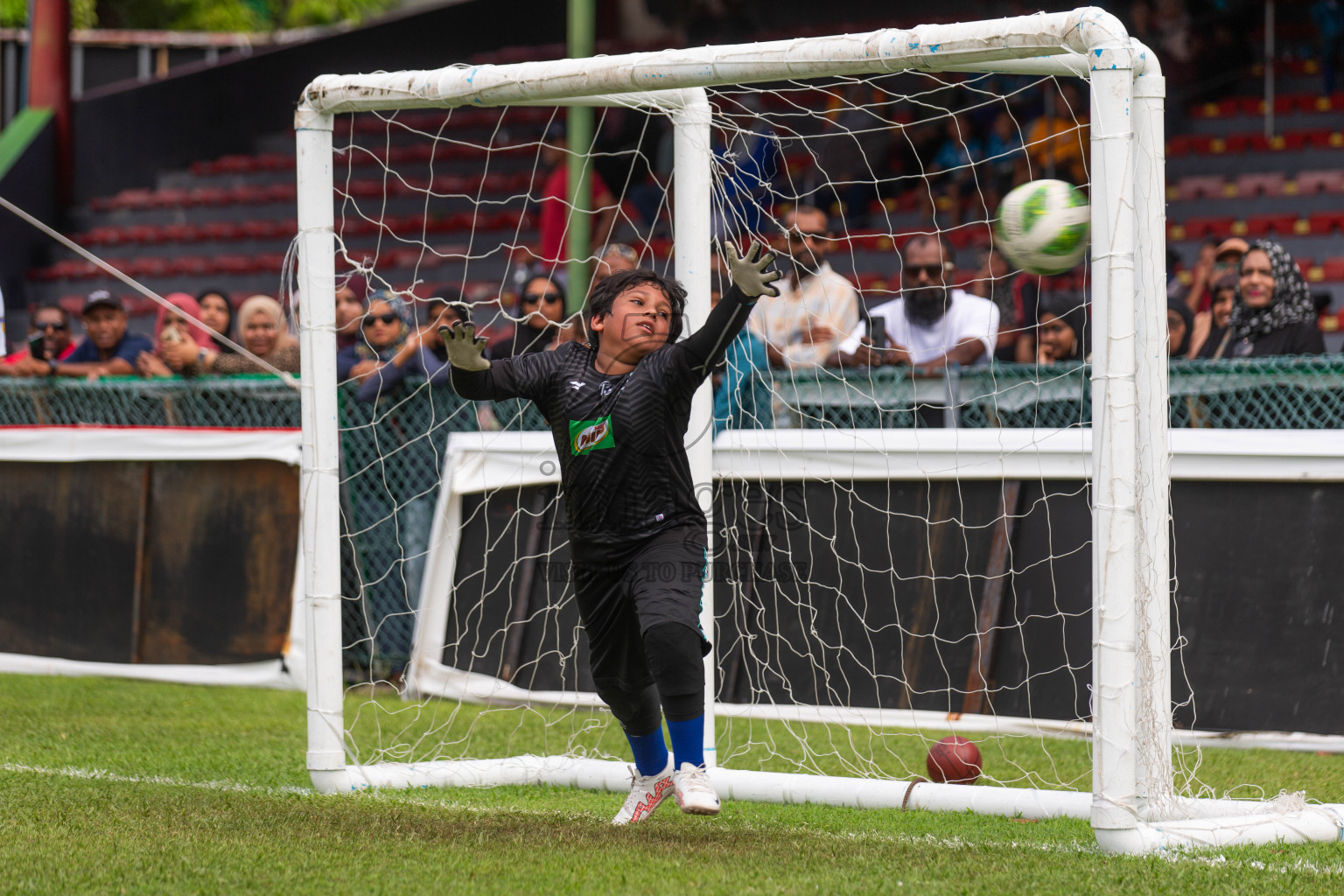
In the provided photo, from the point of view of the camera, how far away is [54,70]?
57.7 feet

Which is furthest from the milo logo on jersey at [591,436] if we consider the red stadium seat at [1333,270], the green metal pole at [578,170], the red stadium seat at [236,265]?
the red stadium seat at [236,265]

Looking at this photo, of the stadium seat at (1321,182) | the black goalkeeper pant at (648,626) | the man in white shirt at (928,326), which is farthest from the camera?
the stadium seat at (1321,182)

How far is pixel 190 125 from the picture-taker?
19141 mm

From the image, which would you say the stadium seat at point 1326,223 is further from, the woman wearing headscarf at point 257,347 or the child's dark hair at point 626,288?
the child's dark hair at point 626,288

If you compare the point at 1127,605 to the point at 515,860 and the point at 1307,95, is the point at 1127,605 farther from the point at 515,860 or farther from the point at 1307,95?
the point at 1307,95

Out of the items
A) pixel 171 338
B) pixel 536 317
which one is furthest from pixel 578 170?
pixel 171 338

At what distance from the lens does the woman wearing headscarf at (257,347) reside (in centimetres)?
892

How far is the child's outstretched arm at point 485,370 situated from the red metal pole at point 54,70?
14.6 meters

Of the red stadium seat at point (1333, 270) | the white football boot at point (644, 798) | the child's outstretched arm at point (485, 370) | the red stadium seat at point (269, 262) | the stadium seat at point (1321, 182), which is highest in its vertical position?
the stadium seat at point (1321, 182)

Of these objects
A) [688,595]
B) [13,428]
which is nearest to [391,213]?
[13,428]

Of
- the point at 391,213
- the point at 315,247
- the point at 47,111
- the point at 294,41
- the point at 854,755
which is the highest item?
the point at 294,41

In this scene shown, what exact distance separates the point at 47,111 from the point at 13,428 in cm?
1017

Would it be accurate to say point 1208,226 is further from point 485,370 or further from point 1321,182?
point 485,370

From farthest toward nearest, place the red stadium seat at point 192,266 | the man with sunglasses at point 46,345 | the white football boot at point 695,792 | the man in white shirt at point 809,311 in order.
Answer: the red stadium seat at point 192,266
the man with sunglasses at point 46,345
the man in white shirt at point 809,311
the white football boot at point 695,792
